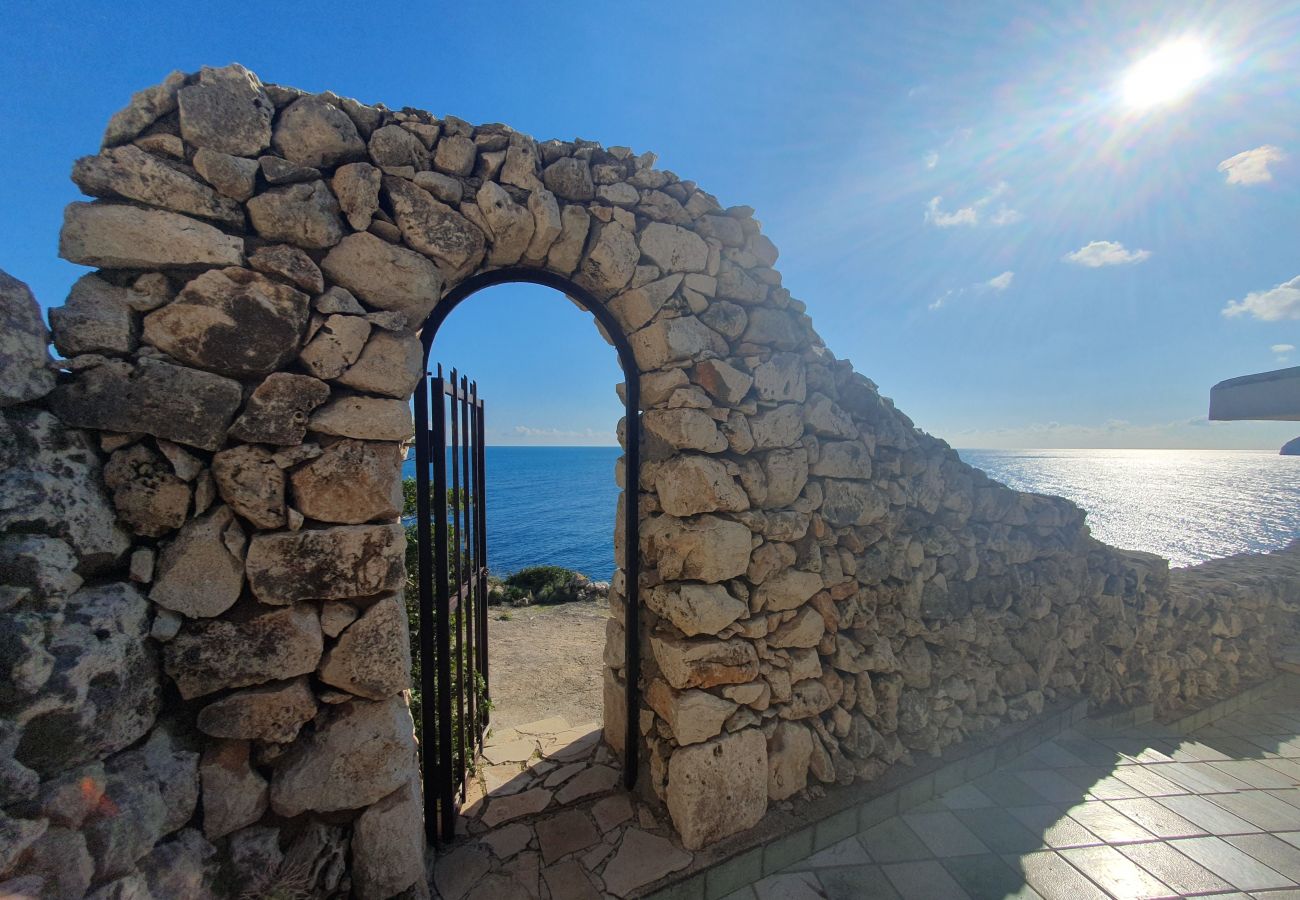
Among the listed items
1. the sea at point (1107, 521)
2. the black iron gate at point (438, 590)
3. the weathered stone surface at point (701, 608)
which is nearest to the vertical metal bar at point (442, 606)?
the black iron gate at point (438, 590)

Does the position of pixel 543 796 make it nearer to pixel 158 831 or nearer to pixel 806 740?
pixel 806 740

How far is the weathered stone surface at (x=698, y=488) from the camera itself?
9.32 ft

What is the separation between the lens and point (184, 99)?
6.27 feet

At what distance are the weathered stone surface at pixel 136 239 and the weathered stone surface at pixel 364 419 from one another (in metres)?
0.64

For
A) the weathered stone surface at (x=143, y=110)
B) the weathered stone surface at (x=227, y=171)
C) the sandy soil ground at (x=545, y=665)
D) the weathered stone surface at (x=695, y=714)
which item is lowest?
the sandy soil ground at (x=545, y=665)

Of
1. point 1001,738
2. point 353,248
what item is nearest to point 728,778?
A: point 1001,738

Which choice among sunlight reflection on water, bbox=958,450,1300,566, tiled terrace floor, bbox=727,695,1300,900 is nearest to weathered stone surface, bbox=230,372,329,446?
tiled terrace floor, bbox=727,695,1300,900

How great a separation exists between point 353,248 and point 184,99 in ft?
2.33

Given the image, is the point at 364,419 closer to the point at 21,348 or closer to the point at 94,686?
the point at 21,348

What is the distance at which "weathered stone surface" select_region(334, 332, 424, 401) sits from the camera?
7.01 feet

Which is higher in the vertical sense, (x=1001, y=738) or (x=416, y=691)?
(x=416, y=691)

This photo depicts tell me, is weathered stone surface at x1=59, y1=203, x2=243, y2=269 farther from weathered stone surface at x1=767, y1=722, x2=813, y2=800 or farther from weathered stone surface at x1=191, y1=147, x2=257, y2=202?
weathered stone surface at x1=767, y1=722, x2=813, y2=800

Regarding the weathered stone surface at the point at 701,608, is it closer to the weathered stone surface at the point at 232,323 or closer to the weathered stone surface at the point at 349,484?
the weathered stone surface at the point at 349,484

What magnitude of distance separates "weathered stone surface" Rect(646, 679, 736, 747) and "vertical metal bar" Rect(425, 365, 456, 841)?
4.00ft
